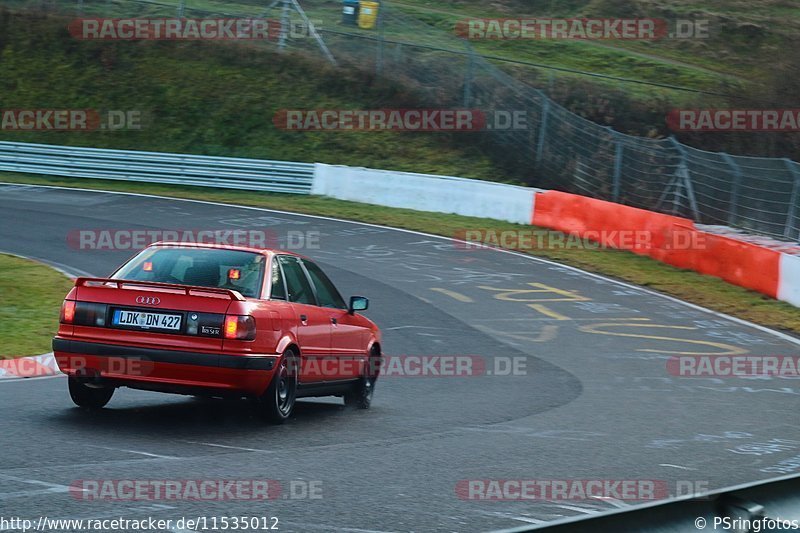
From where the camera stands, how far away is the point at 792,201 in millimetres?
20703

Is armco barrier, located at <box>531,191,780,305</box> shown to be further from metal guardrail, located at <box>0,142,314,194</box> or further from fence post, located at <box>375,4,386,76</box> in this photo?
fence post, located at <box>375,4,386,76</box>

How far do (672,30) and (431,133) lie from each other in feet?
70.0

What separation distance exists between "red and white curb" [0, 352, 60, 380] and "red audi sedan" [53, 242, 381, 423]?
2.25m

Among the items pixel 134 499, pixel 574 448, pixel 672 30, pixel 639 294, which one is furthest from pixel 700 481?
pixel 672 30

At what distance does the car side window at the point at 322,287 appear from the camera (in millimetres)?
9594

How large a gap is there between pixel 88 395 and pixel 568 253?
15.8 m

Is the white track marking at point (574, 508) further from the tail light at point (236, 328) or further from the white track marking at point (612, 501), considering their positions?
the tail light at point (236, 328)

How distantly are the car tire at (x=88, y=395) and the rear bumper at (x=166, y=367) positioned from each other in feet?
1.32

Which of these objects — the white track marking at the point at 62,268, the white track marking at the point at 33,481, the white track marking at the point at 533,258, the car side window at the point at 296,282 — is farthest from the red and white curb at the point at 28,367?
the white track marking at the point at 533,258

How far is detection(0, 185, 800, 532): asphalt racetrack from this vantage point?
5938mm

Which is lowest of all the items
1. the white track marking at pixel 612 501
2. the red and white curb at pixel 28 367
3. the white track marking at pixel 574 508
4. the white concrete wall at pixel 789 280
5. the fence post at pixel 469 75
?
the red and white curb at pixel 28 367

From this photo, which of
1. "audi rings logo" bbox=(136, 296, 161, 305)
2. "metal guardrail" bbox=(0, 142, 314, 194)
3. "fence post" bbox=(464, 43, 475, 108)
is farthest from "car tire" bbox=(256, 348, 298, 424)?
"fence post" bbox=(464, 43, 475, 108)

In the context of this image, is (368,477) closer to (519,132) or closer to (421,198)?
(421,198)

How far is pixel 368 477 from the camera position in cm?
665
